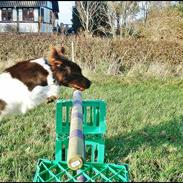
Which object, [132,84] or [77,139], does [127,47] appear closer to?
[132,84]

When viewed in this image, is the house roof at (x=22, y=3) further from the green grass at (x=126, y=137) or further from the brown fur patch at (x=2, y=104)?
the brown fur patch at (x=2, y=104)

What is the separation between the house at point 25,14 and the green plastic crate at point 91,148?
28.0 meters

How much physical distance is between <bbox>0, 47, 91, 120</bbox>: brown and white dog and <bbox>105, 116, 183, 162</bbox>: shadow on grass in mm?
1470

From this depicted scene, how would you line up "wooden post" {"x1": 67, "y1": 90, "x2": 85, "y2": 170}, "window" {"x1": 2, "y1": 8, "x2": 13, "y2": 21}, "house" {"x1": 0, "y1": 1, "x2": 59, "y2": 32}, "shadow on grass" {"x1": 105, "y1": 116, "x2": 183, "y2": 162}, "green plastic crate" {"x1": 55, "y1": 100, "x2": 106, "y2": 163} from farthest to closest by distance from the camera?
"window" {"x1": 2, "y1": 8, "x2": 13, "y2": 21}
"house" {"x1": 0, "y1": 1, "x2": 59, "y2": 32}
"shadow on grass" {"x1": 105, "y1": 116, "x2": 183, "y2": 162}
"green plastic crate" {"x1": 55, "y1": 100, "x2": 106, "y2": 163}
"wooden post" {"x1": 67, "y1": 90, "x2": 85, "y2": 170}

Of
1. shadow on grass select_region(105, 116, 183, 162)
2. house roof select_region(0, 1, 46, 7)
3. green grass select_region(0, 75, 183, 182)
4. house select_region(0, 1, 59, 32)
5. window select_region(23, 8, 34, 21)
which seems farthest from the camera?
window select_region(23, 8, 34, 21)

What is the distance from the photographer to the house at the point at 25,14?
32.4m

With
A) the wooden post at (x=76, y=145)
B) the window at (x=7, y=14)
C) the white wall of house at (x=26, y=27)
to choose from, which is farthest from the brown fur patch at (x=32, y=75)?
the window at (x=7, y=14)

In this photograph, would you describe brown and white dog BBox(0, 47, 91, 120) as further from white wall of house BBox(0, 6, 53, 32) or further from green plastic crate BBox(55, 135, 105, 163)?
white wall of house BBox(0, 6, 53, 32)

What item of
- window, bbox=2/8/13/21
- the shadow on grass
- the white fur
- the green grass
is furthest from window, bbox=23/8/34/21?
the white fur

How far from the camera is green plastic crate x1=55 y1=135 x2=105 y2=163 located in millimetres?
4066

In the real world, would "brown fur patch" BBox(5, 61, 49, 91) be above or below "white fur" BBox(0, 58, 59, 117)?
above

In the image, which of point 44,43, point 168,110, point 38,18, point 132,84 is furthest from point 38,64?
point 38,18

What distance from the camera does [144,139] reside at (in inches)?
197

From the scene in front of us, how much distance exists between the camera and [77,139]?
2639 millimetres
